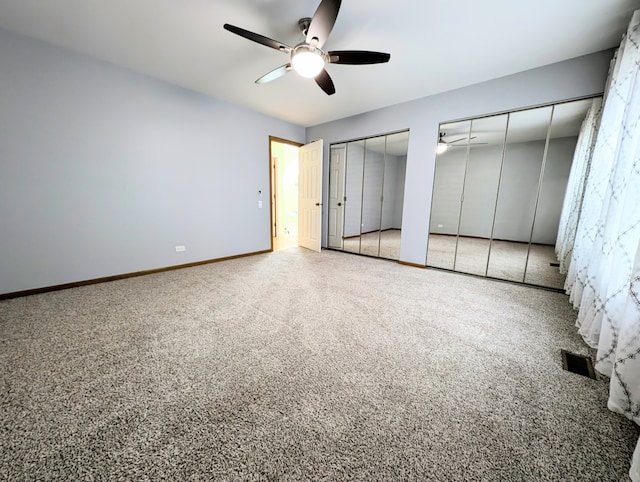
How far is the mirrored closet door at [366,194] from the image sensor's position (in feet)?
16.0

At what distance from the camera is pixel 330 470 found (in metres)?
0.95

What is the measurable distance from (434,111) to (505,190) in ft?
9.19

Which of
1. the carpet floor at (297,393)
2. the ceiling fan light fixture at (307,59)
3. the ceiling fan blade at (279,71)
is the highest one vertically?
the ceiling fan blade at (279,71)

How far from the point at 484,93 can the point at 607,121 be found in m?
1.41

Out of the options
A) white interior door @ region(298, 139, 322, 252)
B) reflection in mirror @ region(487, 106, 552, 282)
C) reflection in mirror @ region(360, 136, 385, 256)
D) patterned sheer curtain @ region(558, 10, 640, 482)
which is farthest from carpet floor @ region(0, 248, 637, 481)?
reflection in mirror @ region(360, 136, 385, 256)

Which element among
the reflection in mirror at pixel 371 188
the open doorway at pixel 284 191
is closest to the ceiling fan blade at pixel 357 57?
the reflection in mirror at pixel 371 188

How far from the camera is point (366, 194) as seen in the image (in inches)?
218

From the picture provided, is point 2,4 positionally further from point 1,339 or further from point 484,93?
point 484,93

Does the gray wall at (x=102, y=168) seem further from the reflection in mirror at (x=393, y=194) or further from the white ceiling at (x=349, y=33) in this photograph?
the reflection in mirror at (x=393, y=194)

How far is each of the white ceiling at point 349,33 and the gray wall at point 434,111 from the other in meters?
0.14

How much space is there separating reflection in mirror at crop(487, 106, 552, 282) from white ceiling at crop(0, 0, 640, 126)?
116cm

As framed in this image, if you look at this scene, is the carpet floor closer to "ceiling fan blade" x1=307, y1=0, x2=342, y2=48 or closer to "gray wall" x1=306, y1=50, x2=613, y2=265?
"gray wall" x1=306, y1=50, x2=613, y2=265

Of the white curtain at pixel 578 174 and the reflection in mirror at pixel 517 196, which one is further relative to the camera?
the reflection in mirror at pixel 517 196

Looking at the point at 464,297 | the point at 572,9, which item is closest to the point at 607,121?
the point at 572,9
